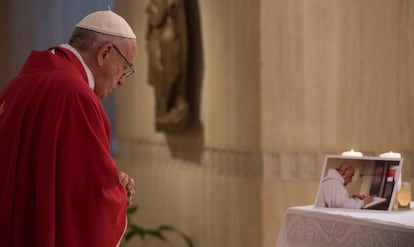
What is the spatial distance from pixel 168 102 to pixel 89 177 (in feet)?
12.8

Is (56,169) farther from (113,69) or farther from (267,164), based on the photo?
(267,164)

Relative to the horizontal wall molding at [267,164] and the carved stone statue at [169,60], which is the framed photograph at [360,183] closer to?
the horizontal wall molding at [267,164]

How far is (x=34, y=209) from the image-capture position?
3467 mm

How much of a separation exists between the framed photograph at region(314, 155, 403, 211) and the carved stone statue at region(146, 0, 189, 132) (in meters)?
2.93

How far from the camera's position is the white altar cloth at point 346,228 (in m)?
3.88

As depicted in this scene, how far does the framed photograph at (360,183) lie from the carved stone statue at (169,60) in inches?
116

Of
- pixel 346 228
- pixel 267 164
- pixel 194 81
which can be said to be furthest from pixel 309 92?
pixel 346 228

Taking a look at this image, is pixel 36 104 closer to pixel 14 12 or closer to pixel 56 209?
pixel 56 209

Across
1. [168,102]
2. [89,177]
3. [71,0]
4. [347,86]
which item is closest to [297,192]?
[347,86]

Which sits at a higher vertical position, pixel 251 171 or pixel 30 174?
pixel 30 174

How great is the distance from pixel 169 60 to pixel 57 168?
3.83 m

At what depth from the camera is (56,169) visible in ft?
11.3

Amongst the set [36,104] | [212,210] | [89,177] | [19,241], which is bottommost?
[212,210]

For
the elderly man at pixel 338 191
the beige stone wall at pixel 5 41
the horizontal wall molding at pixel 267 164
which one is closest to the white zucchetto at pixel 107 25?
the elderly man at pixel 338 191
